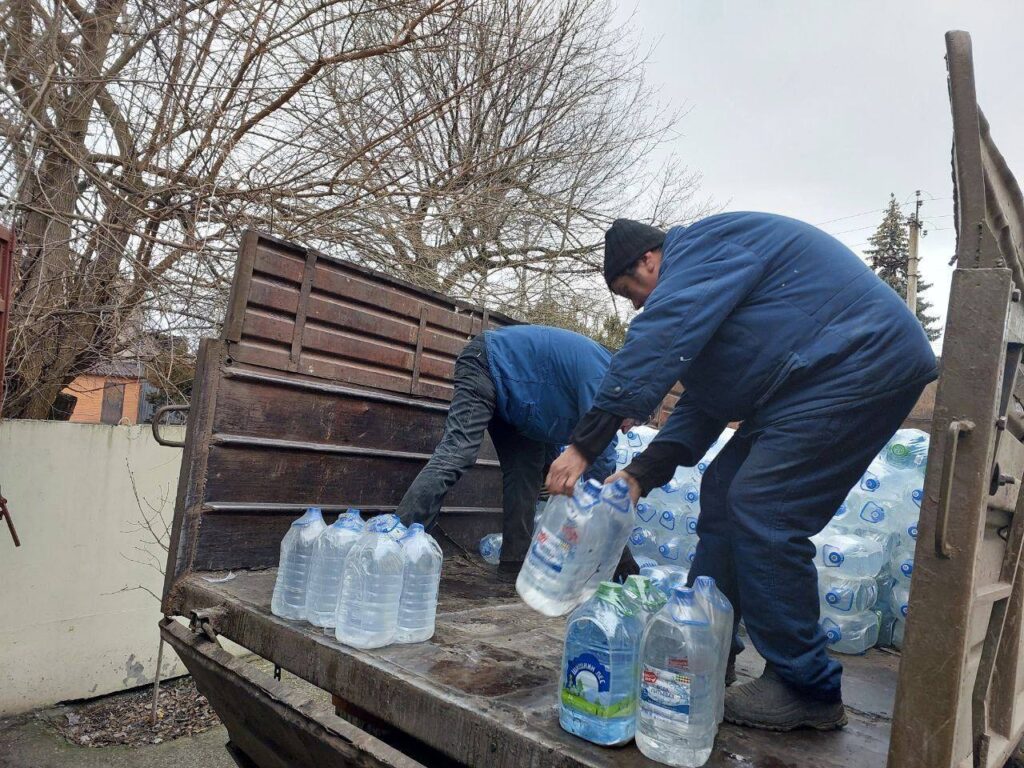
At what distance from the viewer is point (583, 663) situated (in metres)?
1.62

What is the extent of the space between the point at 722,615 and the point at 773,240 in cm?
101

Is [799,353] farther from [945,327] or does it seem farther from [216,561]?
[216,561]

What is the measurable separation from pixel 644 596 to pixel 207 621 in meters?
1.55

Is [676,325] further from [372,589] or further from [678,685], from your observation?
[372,589]

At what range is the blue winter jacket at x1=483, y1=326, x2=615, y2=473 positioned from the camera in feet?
10.9

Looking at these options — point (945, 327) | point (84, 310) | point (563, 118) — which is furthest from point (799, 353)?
point (563, 118)

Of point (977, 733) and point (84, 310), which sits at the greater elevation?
point (84, 310)

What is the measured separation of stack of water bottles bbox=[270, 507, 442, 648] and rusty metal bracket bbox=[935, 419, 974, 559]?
155 centimetres

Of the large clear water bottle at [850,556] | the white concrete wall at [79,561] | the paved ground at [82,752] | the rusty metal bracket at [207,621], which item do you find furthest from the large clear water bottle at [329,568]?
the white concrete wall at [79,561]

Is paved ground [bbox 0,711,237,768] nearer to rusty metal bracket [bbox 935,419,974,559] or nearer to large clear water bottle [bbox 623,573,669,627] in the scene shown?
large clear water bottle [bbox 623,573,669,627]

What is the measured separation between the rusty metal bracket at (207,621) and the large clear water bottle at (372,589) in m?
0.51

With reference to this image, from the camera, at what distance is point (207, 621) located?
2422mm

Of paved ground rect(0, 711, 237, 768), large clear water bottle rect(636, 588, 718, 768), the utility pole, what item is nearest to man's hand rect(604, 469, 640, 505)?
large clear water bottle rect(636, 588, 718, 768)

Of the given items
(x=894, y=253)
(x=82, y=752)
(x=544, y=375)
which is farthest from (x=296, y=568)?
(x=894, y=253)
